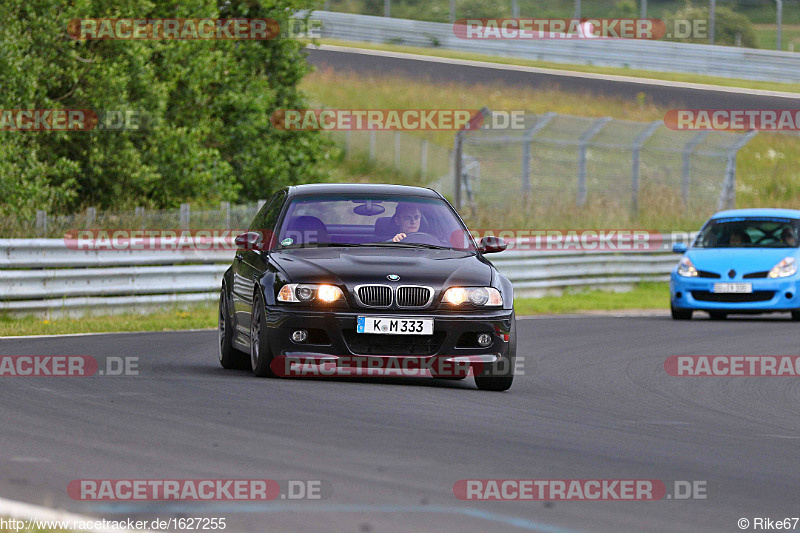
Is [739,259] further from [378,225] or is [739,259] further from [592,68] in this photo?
[592,68]

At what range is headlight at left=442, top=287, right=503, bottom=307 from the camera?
1028cm

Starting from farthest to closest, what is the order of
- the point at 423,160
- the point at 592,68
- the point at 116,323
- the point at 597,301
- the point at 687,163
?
the point at 592,68 → the point at 423,160 → the point at 687,163 → the point at 597,301 → the point at 116,323

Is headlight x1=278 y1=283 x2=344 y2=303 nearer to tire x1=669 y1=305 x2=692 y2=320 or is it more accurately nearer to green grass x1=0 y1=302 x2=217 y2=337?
green grass x1=0 y1=302 x2=217 y2=337

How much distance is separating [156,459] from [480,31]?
147ft

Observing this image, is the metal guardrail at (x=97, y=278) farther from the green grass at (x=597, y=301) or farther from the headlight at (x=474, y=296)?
the headlight at (x=474, y=296)

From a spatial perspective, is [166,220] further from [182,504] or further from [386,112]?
[386,112]

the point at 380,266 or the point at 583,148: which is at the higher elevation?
the point at 380,266

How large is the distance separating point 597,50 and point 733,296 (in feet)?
94.8

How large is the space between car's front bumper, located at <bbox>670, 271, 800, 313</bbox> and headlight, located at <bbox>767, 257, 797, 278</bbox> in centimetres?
6

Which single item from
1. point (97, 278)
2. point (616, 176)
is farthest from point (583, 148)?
point (97, 278)

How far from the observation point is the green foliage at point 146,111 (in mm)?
23625

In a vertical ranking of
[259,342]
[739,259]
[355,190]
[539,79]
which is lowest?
[739,259]

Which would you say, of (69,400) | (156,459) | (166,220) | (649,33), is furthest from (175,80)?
(649,33)

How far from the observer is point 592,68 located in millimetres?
47219
